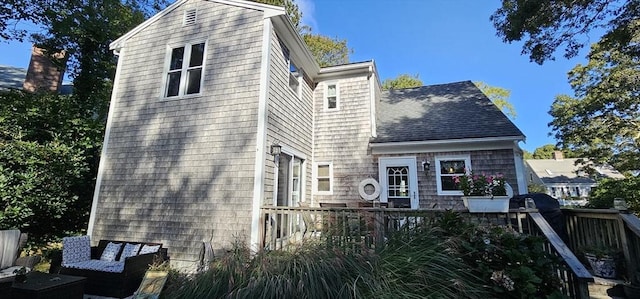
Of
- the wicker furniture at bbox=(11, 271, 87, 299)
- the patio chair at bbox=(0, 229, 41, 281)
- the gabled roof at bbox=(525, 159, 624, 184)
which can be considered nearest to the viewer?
the wicker furniture at bbox=(11, 271, 87, 299)

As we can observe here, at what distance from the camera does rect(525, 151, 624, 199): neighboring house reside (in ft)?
91.6

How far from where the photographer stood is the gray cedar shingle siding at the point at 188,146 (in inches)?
221

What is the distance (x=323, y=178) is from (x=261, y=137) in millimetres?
3389

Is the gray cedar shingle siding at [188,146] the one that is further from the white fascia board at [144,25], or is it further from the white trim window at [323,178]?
the white trim window at [323,178]

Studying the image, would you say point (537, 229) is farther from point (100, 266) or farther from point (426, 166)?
point (100, 266)

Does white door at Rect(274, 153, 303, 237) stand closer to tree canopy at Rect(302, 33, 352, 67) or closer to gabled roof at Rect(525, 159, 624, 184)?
tree canopy at Rect(302, 33, 352, 67)

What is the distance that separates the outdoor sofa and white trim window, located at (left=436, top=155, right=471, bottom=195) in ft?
22.7

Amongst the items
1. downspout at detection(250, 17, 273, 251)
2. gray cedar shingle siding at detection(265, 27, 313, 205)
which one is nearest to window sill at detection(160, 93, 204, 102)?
downspout at detection(250, 17, 273, 251)

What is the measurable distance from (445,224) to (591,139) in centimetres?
1802

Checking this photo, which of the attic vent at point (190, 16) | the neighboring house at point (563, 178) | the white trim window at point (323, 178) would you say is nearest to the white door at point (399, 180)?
the white trim window at point (323, 178)

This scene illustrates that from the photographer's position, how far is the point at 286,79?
711 centimetres

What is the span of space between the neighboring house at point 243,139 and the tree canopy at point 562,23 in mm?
2071

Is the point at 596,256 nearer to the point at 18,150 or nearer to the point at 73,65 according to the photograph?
the point at 18,150

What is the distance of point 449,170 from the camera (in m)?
7.69
